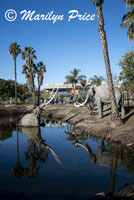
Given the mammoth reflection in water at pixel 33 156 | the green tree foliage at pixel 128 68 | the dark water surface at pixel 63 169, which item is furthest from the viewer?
the green tree foliage at pixel 128 68

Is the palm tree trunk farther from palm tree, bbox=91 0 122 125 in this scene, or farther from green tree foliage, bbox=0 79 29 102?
green tree foliage, bbox=0 79 29 102

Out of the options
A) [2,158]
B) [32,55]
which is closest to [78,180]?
[2,158]

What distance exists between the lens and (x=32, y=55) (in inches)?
1511

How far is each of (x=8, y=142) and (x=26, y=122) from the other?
4787mm

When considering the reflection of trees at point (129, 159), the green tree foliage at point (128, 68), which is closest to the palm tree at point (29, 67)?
the green tree foliage at point (128, 68)

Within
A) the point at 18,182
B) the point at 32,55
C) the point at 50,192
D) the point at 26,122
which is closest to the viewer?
the point at 50,192

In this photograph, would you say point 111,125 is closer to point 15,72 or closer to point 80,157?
point 80,157

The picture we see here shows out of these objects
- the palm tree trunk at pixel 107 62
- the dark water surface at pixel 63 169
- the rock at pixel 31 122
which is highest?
the palm tree trunk at pixel 107 62

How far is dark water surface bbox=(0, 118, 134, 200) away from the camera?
601 centimetres

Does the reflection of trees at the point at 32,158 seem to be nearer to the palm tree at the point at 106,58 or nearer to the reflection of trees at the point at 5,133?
the reflection of trees at the point at 5,133

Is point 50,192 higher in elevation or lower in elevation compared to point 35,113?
lower

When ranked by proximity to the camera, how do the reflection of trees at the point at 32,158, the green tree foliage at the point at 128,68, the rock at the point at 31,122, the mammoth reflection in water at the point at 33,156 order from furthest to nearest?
1. the green tree foliage at the point at 128,68
2. the rock at the point at 31,122
3. the mammoth reflection in water at the point at 33,156
4. the reflection of trees at the point at 32,158

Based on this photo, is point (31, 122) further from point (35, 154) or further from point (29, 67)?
point (29, 67)

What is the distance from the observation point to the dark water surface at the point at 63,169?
19.7 feet
